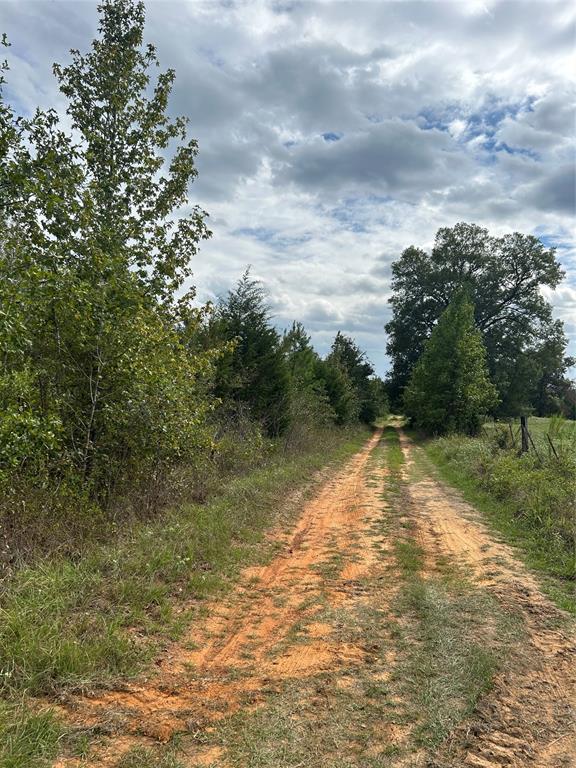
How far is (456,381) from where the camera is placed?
3031 cm

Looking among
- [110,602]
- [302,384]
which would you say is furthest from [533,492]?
[302,384]

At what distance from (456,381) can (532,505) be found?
22529mm

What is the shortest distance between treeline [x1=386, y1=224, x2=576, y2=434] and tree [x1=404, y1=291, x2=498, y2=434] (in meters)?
0.06

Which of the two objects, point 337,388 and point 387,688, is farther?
point 337,388

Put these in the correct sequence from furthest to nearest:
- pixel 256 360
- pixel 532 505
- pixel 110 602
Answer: pixel 256 360 < pixel 532 505 < pixel 110 602

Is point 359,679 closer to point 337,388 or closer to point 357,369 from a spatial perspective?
point 337,388

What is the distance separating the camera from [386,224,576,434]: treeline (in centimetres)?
3056

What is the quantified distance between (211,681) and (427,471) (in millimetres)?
13981

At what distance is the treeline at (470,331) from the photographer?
1203 inches

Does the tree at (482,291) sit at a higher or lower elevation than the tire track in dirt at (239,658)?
higher

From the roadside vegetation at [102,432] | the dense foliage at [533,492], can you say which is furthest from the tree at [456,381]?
the roadside vegetation at [102,432]

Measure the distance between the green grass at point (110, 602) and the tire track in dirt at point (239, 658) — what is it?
21cm

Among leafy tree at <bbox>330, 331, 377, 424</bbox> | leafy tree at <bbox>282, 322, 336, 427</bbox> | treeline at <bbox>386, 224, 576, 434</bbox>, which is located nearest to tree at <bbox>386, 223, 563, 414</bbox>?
treeline at <bbox>386, 224, 576, 434</bbox>

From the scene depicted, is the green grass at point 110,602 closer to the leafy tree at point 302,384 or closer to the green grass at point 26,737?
the green grass at point 26,737
